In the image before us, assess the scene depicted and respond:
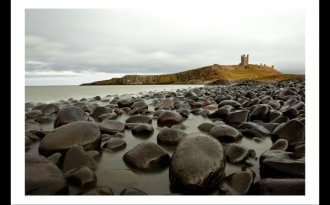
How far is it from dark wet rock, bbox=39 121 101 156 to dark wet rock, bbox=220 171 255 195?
181 centimetres

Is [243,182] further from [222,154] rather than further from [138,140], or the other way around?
[138,140]

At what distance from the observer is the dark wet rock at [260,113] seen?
17.1ft

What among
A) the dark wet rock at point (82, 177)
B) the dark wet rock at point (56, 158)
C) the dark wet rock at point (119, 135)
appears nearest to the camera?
the dark wet rock at point (82, 177)

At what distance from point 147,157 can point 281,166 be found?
1413 mm

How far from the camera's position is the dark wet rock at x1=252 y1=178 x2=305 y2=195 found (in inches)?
84.5

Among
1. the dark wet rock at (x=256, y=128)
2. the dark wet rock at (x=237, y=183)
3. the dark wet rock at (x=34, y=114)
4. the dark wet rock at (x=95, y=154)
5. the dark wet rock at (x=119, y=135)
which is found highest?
the dark wet rock at (x=34, y=114)

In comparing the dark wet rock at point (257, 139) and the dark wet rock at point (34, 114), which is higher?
the dark wet rock at point (34, 114)

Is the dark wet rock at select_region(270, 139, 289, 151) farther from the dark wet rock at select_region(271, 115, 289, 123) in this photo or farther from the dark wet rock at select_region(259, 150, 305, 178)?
the dark wet rock at select_region(271, 115, 289, 123)

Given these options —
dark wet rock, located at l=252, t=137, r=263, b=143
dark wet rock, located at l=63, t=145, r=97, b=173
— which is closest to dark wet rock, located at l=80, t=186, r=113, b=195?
dark wet rock, located at l=63, t=145, r=97, b=173

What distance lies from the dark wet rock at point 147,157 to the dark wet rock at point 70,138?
0.60m

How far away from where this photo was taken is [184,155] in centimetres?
246

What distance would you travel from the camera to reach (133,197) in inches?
75.9

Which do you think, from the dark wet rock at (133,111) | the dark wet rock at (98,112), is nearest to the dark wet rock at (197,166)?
the dark wet rock at (98,112)

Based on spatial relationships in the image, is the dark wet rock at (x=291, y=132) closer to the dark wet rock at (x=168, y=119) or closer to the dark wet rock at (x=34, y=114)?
the dark wet rock at (x=168, y=119)
